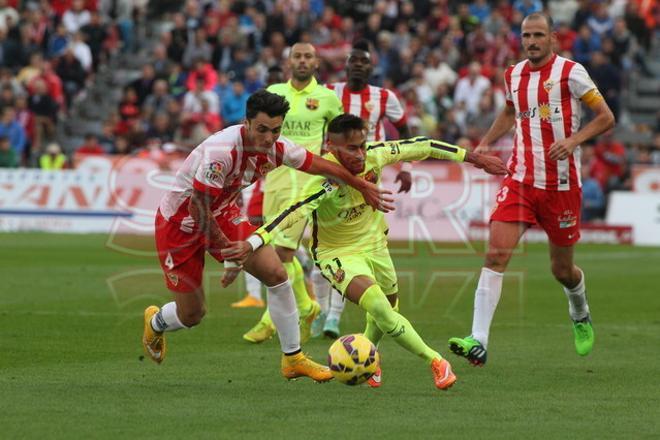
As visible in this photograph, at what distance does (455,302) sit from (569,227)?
524cm

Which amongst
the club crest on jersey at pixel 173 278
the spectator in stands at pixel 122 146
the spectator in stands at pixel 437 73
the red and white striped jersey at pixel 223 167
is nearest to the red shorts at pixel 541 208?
the red and white striped jersey at pixel 223 167

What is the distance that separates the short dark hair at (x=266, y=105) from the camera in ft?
29.1

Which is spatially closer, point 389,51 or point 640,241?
point 640,241

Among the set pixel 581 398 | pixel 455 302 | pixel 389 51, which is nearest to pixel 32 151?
pixel 389 51

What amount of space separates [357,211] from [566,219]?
1.73 meters

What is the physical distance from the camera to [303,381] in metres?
9.48

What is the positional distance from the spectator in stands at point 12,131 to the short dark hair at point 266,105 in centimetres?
1899

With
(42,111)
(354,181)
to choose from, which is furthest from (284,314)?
(42,111)

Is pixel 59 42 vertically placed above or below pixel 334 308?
below

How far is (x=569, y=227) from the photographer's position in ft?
34.3

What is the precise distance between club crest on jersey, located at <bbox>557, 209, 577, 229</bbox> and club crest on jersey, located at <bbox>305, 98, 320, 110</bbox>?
302cm

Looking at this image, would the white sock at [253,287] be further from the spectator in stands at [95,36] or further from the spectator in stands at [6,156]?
the spectator in stands at [95,36]

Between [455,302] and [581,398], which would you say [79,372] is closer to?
[581,398]

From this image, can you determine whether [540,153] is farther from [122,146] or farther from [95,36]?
[95,36]
